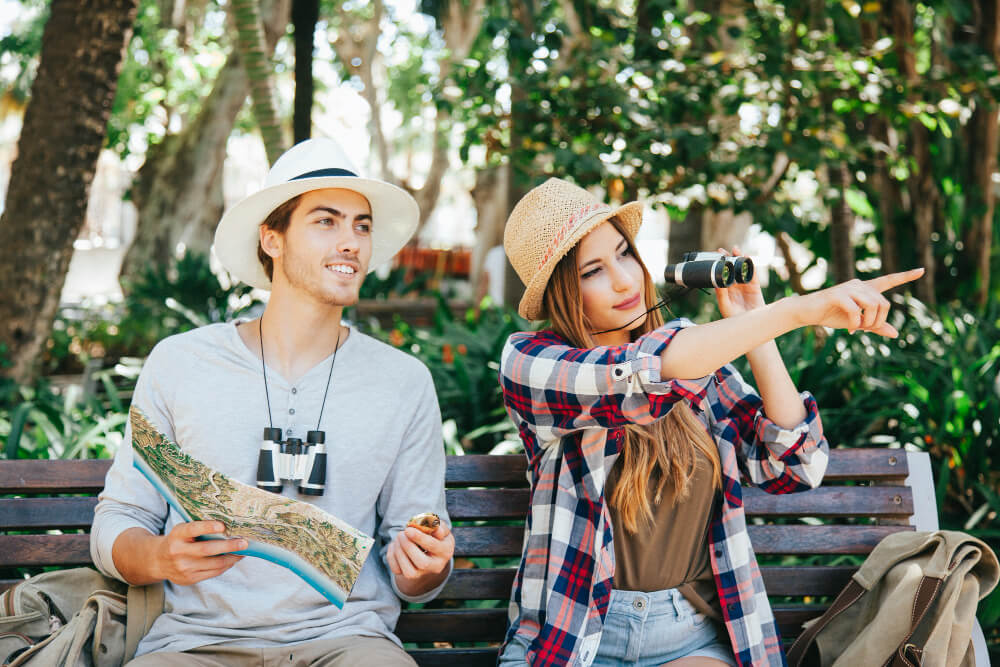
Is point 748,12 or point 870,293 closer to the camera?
point 870,293

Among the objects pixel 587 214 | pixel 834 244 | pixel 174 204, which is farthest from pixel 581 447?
pixel 174 204

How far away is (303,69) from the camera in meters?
5.77

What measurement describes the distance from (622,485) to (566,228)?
636 millimetres

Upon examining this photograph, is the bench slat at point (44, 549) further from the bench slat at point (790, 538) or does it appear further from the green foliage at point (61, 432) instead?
the bench slat at point (790, 538)

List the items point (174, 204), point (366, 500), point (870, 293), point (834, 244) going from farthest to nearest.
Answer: point (174, 204)
point (834, 244)
point (366, 500)
point (870, 293)

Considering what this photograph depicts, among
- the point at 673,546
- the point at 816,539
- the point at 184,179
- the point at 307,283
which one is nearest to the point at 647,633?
the point at 673,546

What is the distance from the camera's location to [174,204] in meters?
12.0

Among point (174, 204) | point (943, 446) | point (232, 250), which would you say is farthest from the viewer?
point (174, 204)

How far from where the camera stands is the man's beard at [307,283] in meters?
2.54

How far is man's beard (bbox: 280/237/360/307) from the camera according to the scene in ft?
8.32

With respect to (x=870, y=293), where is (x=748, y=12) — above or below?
above

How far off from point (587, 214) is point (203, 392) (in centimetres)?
108

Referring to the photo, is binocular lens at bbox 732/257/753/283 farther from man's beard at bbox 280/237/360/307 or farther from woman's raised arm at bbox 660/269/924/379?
man's beard at bbox 280/237/360/307

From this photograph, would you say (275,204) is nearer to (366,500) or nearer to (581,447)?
(366,500)
